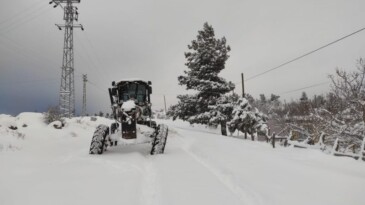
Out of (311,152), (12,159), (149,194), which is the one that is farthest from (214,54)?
(149,194)

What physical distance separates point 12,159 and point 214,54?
2766 cm

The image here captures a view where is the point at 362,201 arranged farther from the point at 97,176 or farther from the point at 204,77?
the point at 204,77

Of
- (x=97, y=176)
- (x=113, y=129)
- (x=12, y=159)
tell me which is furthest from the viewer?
(x=113, y=129)

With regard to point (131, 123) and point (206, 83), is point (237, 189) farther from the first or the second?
point (206, 83)

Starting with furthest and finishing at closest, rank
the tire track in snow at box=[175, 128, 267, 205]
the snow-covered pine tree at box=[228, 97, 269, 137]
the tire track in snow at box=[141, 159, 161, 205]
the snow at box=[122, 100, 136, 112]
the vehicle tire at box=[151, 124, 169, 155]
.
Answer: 1. the snow-covered pine tree at box=[228, 97, 269, 137]
2. the vehicle tire at box=[151, 124, 169, 155]
3. the snow at box=[122, 100, 136, 112]
4. the tire track in snow at box=[175, 128, 267, 205]
5. the tire track in snow at box=[141, 159, 161, 205]

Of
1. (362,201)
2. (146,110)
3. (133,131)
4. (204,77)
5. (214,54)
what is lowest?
(362,201)

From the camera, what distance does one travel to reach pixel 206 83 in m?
33.6

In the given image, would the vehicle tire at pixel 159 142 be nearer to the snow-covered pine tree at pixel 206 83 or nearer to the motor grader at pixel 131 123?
the motor grader at pixel 131 123

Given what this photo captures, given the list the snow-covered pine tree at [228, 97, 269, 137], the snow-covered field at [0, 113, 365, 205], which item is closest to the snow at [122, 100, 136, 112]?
the snow-covered field at [0, 113, 365, 205]

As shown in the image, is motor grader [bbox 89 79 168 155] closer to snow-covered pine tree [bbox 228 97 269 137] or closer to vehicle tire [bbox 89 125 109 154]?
vehicle tire [bbox 89 125 109 154]

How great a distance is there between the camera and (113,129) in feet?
40.9

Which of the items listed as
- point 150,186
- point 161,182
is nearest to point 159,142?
point 161,182

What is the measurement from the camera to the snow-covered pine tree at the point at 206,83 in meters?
32.4

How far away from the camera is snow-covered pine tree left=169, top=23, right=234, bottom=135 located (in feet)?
106
